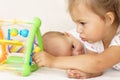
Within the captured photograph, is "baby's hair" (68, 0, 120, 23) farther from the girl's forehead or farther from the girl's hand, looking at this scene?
the girl's hand

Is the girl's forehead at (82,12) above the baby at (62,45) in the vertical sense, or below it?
above

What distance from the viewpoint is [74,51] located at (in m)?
1.29

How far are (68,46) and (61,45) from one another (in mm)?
28

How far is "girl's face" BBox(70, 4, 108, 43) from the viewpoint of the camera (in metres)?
1.11

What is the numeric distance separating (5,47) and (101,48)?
0.36 m

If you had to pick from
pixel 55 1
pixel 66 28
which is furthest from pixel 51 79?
pixel 55 1

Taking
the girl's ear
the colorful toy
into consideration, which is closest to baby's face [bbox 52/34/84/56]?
the colorful toy

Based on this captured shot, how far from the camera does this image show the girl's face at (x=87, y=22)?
3.63 feet

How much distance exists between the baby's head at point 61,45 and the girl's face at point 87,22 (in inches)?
6.0

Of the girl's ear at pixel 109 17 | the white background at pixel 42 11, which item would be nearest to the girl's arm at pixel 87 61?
the girl's ear at pixel 109 17

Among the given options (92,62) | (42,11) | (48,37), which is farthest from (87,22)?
(42,11)

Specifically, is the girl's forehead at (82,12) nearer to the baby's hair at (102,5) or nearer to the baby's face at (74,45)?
the baby's hair at (102,5)

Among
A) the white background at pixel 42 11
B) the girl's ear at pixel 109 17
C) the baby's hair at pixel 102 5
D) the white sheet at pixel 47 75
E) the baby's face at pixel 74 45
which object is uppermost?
the baby's hair at pixel 102 5

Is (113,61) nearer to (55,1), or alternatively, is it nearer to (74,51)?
(74,51)
